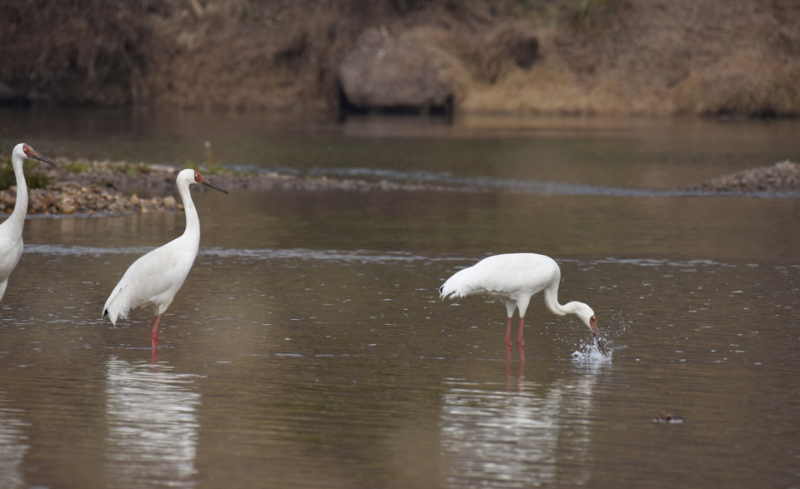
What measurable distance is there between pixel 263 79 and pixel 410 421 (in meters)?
51.6

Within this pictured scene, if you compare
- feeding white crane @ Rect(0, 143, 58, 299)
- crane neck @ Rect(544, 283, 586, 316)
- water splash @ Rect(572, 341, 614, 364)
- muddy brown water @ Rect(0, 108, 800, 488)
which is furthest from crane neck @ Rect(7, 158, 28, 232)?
water splash @ Rect(572, 341, 614, 364)

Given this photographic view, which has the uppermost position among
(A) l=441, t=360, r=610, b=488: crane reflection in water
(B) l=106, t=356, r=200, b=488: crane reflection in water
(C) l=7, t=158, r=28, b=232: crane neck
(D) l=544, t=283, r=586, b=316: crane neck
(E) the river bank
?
(E) the river bank

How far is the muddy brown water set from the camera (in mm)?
6133

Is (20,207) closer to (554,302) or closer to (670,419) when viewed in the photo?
(554,302)

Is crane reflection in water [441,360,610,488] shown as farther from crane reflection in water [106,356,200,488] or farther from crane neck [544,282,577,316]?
crane reflection in water [106,356,200,488]

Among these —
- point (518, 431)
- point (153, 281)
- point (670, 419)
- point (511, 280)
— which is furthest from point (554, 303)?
point (153, 281)

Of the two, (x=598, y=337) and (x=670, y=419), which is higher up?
(x=598, y=337)

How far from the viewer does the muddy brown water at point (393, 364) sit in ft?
20.1

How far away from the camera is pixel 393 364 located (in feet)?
27.7

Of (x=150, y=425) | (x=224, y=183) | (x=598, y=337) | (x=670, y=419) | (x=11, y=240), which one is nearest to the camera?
(x=150, y=425)

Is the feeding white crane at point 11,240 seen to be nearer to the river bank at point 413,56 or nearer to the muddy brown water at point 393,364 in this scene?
the muddy brown water at point 393,364

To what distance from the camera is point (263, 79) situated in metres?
57.2

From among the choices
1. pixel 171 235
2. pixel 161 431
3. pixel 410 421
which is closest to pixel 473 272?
pixel 410 421

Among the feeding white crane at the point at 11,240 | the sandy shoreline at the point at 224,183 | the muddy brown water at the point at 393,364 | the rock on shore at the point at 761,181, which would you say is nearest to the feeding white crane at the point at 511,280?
the muddy brown water at the point at 393,364
